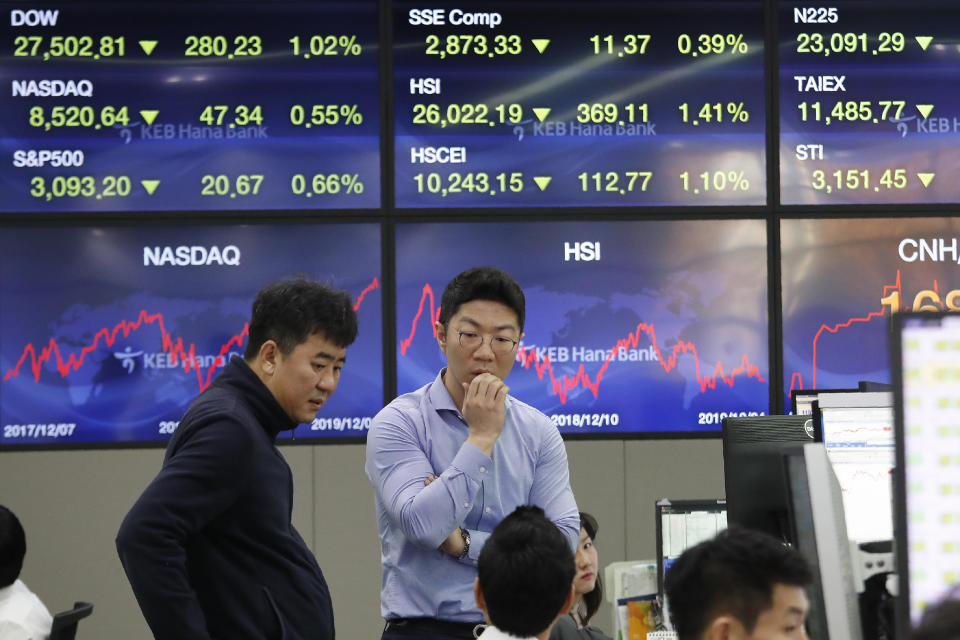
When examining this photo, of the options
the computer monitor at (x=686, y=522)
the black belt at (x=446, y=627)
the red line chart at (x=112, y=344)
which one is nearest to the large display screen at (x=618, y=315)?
the red line chart at (x=112, y=344)

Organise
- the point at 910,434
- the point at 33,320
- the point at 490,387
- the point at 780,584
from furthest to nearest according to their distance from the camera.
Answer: the point at 33,320
the point at 490,387
the point at 780,584
the point at 910,434

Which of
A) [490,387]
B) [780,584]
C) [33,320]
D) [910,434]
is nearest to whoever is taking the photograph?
[910,434]

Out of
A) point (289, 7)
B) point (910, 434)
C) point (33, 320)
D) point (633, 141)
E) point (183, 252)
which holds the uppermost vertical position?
point (289, 7)

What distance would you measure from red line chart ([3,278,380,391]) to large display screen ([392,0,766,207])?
2.22 feet

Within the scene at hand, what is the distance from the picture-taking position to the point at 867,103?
4125mm

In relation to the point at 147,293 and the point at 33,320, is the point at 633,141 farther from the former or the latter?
the point at 33,320

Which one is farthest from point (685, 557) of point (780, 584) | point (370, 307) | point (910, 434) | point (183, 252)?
point (183, 252)

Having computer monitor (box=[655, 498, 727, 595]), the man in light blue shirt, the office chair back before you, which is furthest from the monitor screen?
the office chair back

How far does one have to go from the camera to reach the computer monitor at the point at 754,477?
84.7 inches

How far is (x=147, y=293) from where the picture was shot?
3990 millimetres

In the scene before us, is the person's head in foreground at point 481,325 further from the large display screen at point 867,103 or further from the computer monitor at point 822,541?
the large display screen at point 867,103

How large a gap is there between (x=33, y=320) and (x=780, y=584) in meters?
3.32

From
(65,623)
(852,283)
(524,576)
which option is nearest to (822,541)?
(524,576)

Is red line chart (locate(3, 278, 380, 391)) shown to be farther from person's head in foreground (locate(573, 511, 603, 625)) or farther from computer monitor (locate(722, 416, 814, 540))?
computer monitor (locate(722, 416, 814, 540))
